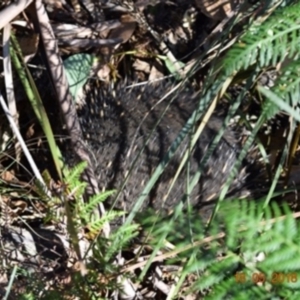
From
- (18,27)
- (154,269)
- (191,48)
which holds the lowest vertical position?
(154,269)

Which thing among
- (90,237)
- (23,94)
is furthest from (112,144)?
(90,237)

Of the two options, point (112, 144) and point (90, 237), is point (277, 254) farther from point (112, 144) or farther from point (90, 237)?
point (112, 144)

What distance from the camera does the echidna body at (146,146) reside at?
3428 mm

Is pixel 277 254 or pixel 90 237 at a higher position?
pixel 277 254

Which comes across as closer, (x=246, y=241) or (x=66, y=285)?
(x=246, y=241)

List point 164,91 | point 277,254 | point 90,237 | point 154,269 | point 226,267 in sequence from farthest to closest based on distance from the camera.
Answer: point 164,91
point 154,269
point 90,237
point 226,267
point 277,254

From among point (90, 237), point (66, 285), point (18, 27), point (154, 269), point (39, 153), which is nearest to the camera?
point (66, 285)

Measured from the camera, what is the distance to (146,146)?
3432 mm

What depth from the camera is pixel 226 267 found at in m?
1.49

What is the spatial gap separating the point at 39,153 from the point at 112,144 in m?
0.38
